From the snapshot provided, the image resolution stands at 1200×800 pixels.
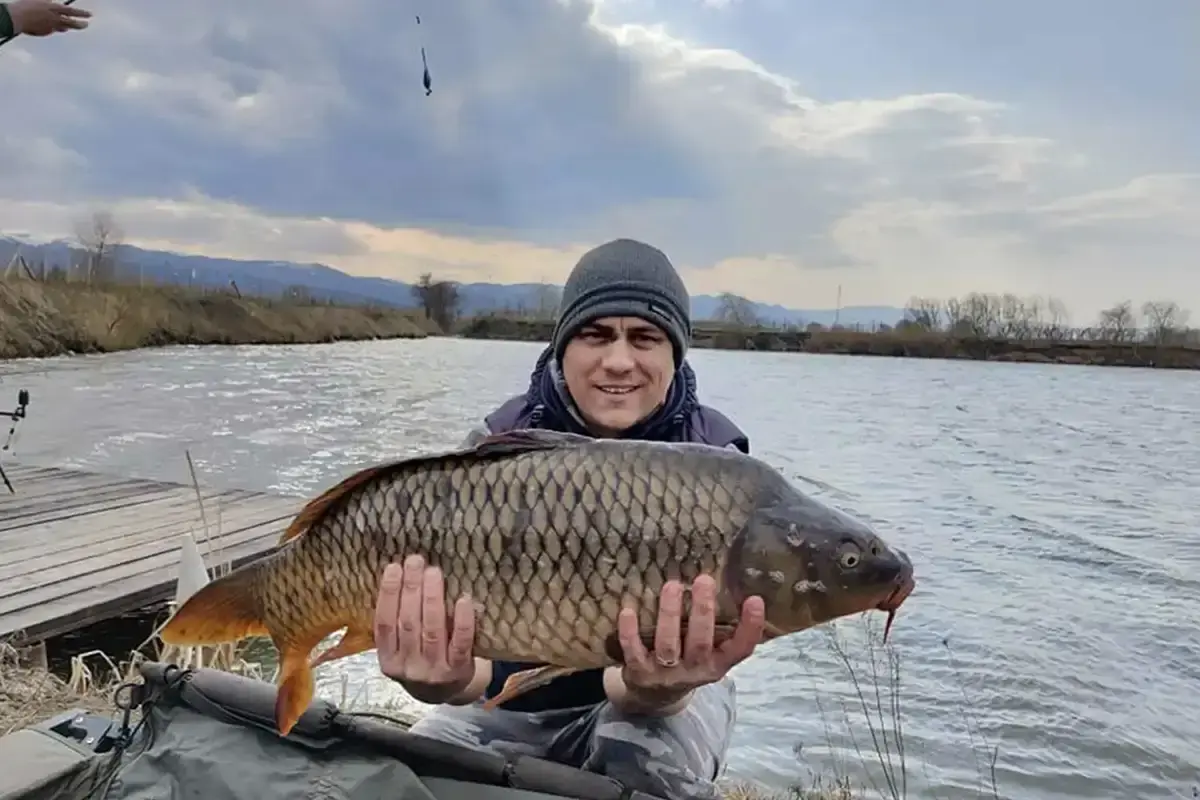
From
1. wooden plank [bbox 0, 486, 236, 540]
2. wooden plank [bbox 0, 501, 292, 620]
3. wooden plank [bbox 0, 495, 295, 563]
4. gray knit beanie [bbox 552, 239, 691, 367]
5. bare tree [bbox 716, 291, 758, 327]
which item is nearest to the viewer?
gray knit beanie [bbox 552, 239, 691, 367]

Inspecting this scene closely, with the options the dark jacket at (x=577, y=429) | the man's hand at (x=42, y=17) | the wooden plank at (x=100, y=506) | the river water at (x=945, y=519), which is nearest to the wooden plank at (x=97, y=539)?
the wooden plank at (x=100, y=506)

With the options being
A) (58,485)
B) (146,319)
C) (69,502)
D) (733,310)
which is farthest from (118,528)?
(733,310)

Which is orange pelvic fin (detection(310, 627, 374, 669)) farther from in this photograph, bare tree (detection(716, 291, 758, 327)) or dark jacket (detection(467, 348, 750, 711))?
bare tree (detection(716, 291, 758, 327))

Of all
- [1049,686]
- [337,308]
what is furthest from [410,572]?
[337,308]

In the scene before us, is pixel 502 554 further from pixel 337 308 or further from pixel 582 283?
pixel 337 308

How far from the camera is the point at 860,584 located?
122cm

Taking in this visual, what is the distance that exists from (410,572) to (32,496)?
4772 millimetres

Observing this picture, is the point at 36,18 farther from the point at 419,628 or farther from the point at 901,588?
the point at 901,588

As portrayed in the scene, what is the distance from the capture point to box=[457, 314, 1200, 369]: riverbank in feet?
115

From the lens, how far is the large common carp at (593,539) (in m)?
1.22

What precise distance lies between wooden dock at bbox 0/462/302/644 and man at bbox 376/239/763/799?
2057mm

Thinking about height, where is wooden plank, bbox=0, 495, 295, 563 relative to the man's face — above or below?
below

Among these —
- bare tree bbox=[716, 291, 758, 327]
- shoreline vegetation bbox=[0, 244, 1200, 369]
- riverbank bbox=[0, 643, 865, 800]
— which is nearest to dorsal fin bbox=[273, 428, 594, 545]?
riverbank bbox=[0, 643, 865, 800]

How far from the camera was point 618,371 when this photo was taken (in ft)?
5.80
